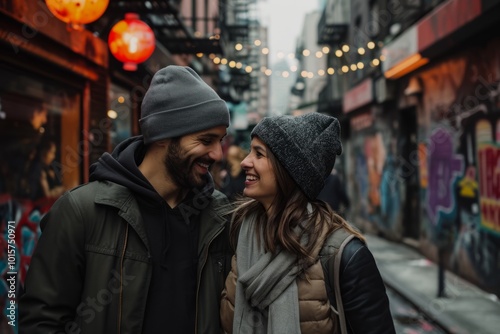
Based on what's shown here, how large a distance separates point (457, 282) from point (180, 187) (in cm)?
865

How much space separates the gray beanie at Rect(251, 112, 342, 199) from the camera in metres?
2.29

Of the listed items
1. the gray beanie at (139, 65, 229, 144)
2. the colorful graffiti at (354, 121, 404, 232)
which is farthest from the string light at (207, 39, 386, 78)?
the gray beanie at (139, 65, 229, 144)

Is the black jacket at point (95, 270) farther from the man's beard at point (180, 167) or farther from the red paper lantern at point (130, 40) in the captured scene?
the red paper lantern at point (130, 40)

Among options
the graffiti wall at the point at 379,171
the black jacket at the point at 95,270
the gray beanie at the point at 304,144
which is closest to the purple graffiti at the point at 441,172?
the graffiti wall at the point at 379,171

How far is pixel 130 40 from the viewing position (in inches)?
274

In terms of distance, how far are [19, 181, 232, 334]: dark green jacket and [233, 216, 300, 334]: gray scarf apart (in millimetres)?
Answer: 186

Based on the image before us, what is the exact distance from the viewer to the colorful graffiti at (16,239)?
4.79 metres

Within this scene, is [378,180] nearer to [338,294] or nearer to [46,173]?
[46,173]

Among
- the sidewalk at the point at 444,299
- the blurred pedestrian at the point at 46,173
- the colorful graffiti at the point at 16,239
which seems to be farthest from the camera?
the sidewalk at the point at 444,299

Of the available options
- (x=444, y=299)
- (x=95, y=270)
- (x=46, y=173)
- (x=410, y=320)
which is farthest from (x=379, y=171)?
(x=95, y=270)

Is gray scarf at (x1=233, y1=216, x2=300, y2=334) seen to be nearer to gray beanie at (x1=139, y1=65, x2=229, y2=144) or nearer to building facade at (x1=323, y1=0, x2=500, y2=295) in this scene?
gray beanie at (x1=139, y1=65, x2=229, y2=144)

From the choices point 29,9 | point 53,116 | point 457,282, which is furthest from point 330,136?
point 457,282

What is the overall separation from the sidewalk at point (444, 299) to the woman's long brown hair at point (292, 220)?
5084 mm

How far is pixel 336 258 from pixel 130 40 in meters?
5.71
